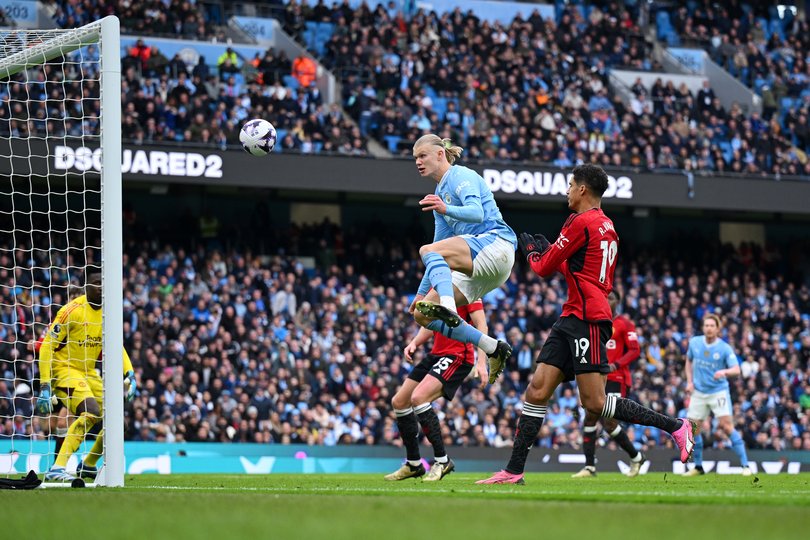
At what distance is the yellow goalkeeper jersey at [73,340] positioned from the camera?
11305 millimetres

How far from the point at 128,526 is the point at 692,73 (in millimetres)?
31275

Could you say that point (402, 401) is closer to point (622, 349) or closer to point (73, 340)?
point (73, 340)

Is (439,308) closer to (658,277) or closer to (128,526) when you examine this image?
(128,526)

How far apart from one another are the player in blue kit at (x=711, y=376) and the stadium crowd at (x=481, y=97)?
462 inches

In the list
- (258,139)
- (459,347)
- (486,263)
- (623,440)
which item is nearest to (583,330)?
(486,263)

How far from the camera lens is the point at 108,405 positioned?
932 centimetres

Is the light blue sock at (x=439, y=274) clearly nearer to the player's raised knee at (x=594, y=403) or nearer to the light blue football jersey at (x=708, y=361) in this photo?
the player's raised knee at (x=594, y=403)

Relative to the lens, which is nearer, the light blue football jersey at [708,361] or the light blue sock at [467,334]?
the light blue sock at [467,334]

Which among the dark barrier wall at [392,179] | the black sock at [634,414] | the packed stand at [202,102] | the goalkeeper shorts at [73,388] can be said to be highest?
the packed stand at [202,102]

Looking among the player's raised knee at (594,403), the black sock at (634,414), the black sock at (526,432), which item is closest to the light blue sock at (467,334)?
the black sock at (526,432)

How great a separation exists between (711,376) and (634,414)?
7.48m

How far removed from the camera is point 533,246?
9602 millimetres

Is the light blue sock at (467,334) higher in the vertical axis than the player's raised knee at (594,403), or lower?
higher

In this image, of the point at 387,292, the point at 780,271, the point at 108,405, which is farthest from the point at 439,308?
the point at 780,271
